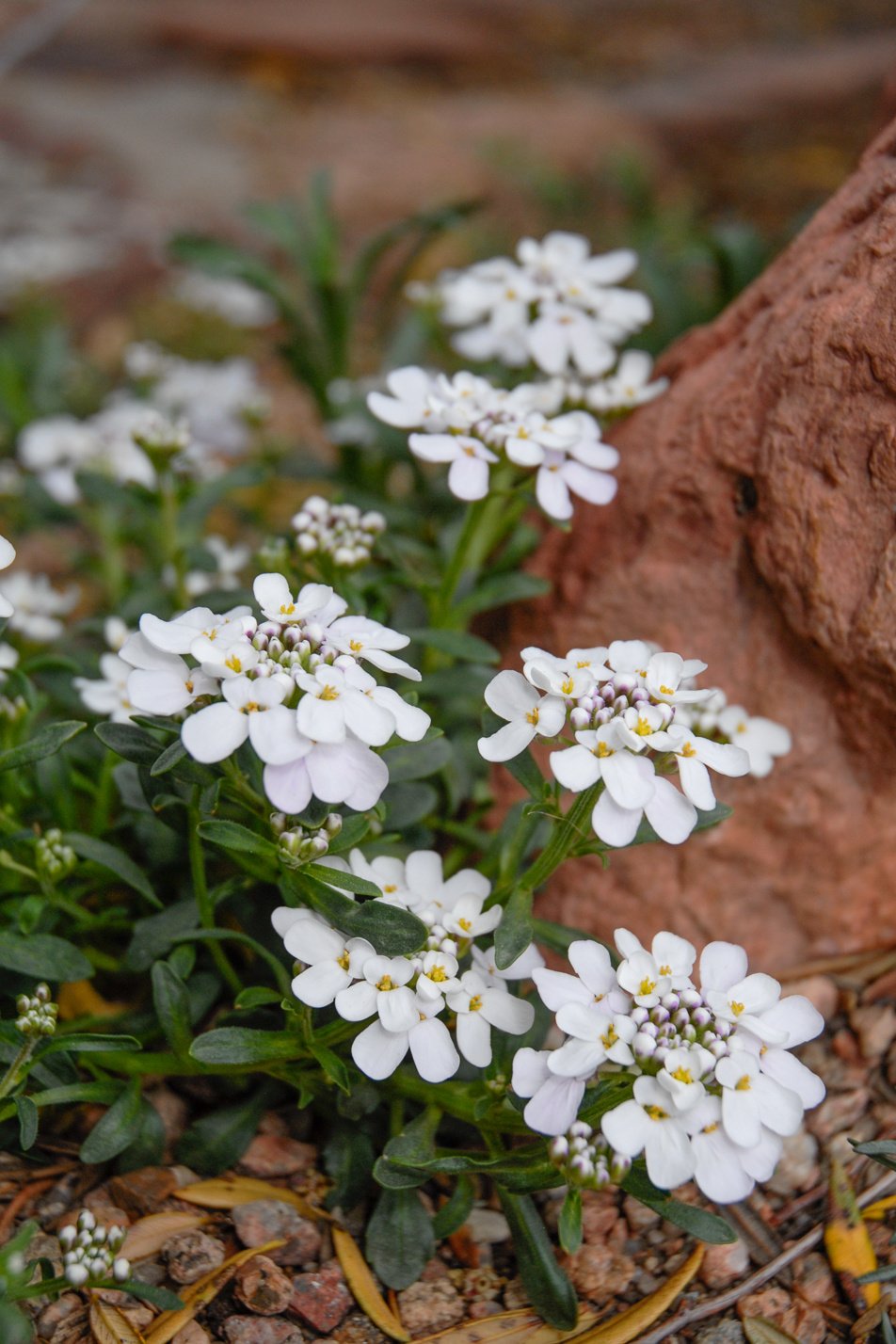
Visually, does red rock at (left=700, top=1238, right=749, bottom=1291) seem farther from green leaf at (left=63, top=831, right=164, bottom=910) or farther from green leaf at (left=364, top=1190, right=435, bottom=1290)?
green leaf at (left=63, top=831, right=164, bottom=910)

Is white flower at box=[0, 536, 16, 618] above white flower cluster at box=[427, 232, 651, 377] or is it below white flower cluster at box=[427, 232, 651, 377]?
below

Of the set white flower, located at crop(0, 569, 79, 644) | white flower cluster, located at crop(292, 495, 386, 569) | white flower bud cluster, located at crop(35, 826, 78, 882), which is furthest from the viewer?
white flower, located at crop(0, 569, 79, 644)

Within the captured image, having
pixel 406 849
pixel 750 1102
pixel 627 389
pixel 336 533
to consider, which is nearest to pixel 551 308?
pixel 627 389

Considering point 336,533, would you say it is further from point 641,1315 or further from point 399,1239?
point 641,1315

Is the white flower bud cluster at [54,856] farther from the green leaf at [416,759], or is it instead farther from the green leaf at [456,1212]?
the green leaf at [456,1212]

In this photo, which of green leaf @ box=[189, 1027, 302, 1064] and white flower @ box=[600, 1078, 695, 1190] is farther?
green leaf @ box=[189, 1027, 302, 1064]

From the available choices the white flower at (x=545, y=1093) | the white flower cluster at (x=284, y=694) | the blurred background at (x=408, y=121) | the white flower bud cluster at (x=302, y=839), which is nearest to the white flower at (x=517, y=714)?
the white flower cluster at (x=284, y=694)

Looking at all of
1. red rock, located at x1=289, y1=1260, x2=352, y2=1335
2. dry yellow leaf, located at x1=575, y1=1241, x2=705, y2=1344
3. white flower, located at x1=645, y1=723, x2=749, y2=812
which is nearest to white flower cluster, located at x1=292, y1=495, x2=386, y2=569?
white flower, located at x1=645, y1=723, x2=749, y2=812

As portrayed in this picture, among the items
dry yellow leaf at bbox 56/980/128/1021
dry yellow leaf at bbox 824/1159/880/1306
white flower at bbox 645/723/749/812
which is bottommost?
dry yellow leaf at bbox 56/980/128/1021
